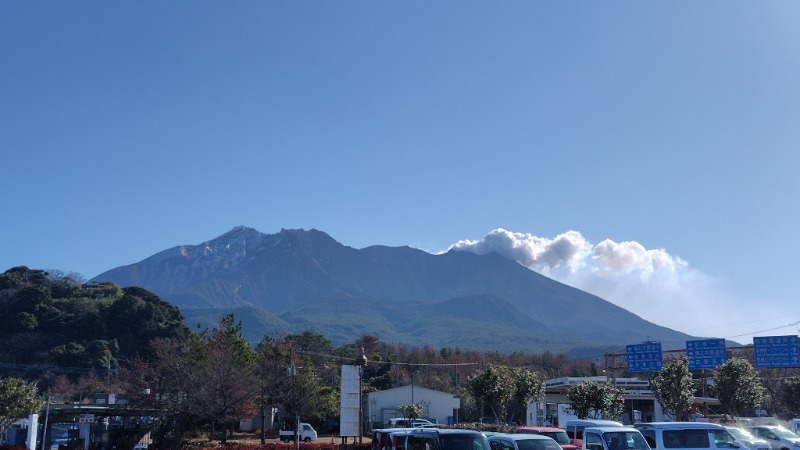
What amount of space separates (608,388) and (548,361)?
246ft

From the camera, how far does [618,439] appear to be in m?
20.9

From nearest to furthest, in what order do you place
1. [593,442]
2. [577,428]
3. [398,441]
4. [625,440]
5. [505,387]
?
[625,440] < [593,442] < [398,441] < [577,428] < [505,387]

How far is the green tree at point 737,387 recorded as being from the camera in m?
45.9

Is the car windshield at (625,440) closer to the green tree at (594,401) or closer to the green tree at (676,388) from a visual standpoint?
the green tree at (676,388)

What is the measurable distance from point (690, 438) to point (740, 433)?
396 inches

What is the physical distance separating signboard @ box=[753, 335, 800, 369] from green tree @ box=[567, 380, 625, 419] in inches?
412

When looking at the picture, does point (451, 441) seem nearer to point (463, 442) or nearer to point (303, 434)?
point (463, 442)

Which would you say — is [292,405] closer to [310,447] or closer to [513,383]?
[513,383]

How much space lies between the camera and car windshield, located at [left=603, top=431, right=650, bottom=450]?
20641 millimetres

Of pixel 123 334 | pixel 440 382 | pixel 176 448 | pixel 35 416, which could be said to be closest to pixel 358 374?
pixel 176 448

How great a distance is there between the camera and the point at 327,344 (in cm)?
10644

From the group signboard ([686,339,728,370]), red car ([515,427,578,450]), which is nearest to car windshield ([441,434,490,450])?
red car ([515,427,578,450])

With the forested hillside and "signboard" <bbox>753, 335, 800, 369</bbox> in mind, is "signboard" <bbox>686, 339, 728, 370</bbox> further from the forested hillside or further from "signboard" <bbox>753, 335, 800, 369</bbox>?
the forested hillside

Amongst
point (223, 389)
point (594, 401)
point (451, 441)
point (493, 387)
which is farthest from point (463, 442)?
point (493, 387)
